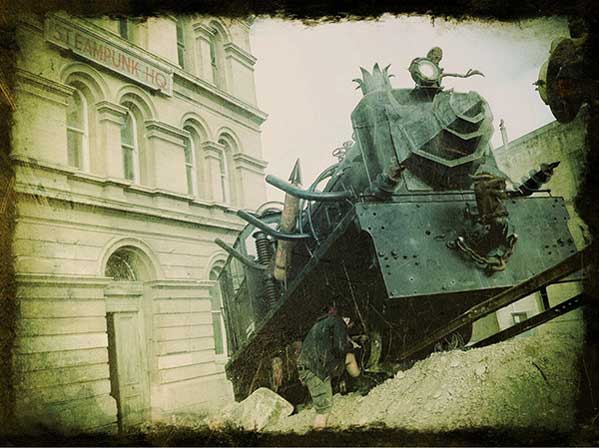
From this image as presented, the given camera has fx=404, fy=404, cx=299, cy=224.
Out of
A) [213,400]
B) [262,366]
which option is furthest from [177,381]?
[262,366]

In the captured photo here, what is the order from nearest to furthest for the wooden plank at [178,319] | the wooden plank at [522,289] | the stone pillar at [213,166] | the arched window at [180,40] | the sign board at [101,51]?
the wooden plank at [522,289] → the wooden plank at [178,319] → the sign board at [101,51] → the arched window at [180,40] → the stone pillar at [213,166]

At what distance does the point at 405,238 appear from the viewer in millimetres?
1807

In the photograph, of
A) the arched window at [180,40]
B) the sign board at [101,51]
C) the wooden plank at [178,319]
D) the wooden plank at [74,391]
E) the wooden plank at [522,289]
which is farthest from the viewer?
the arched window at [180,40]

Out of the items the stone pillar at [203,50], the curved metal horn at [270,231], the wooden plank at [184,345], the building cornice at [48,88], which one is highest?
the stone pillar at [203,50]

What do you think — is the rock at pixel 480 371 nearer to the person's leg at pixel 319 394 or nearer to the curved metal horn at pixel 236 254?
the person's leg at pixel 319 394

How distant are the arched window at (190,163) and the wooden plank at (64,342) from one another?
853mm

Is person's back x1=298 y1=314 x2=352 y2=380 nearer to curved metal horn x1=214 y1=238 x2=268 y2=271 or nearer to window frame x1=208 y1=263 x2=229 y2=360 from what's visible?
window frame x1=208 y1=263 x2=229 y2=360

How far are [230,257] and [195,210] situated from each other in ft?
1.13

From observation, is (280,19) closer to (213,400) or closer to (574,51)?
(574,51)

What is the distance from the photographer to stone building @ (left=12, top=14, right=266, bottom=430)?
1887 millimetres

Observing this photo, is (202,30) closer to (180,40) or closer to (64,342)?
(180,40)

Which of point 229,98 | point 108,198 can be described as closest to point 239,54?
point 229,98

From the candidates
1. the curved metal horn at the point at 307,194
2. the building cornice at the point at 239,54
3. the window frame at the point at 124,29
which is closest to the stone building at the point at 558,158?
the curved metal horn at the point at 307,194

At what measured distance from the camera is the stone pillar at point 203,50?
218 cm
